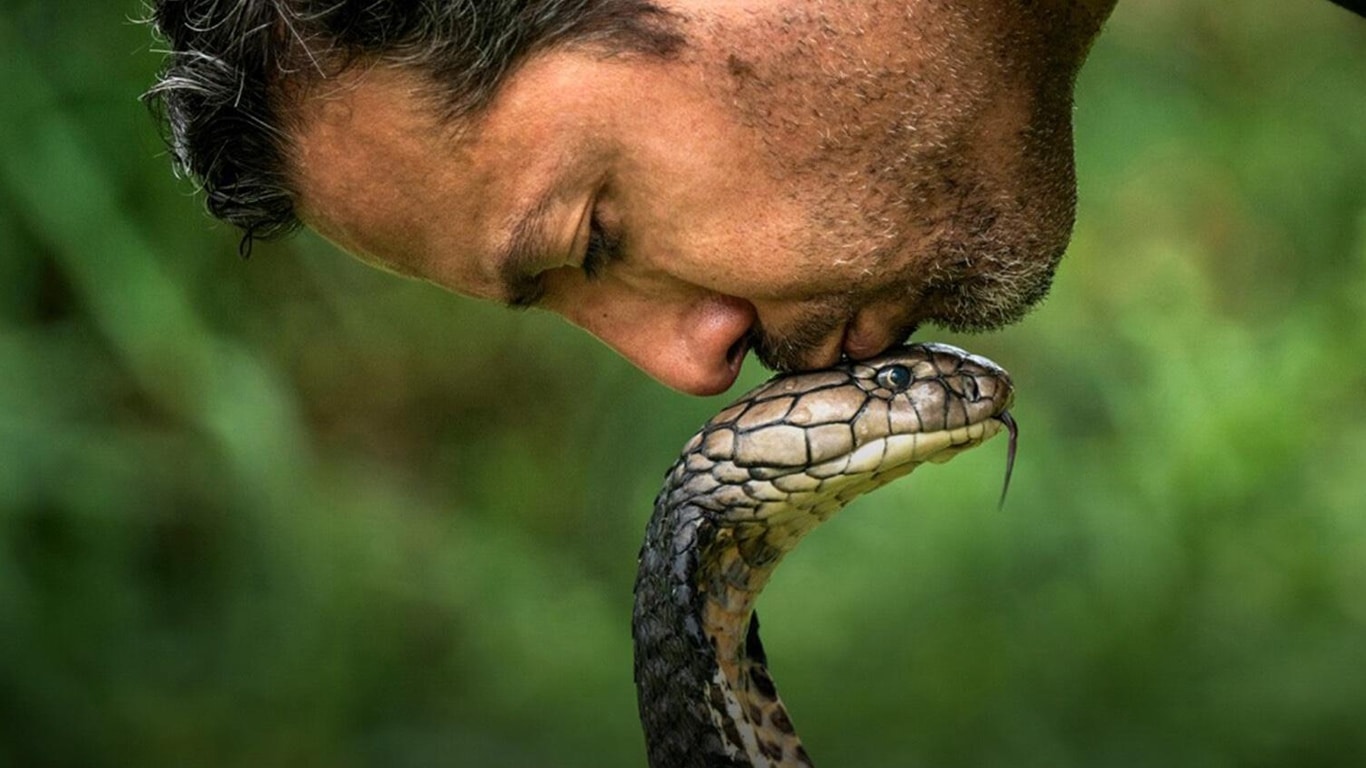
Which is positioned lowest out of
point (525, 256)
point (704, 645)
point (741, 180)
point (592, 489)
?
point (592, 489)

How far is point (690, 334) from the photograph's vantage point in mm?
2760

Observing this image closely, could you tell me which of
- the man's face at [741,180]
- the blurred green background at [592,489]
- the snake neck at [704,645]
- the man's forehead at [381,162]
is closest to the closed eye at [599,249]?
the man's face at [741,180]

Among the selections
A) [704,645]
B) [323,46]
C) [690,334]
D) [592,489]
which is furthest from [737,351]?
[592,489]

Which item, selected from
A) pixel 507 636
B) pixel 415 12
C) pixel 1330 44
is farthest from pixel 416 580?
pixel 415 12

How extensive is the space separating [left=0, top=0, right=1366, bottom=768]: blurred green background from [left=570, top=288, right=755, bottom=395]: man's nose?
2159mm

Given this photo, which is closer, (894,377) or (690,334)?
(894,377)

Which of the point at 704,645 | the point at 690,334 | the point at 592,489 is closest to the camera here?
the point at 704,645

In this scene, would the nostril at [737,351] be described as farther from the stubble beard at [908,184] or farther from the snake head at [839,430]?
the snake head at [839,430]

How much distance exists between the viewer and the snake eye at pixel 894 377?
103 inches

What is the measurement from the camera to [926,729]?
4918mm

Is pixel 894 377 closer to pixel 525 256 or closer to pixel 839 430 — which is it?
pixel 839 430

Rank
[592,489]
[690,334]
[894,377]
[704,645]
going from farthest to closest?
[592,489], [690,334], [894,377], [704,645]

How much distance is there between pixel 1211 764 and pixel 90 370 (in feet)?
8.52

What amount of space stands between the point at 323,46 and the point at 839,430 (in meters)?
0.74
